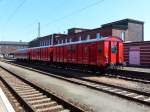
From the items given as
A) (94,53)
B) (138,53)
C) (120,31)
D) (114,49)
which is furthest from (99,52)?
(120,31)

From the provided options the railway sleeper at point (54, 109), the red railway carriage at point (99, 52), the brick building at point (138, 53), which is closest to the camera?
the railway sleeper at point (54, 109)

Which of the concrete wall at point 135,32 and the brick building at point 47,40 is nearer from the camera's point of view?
the concrete wall at point 135,32

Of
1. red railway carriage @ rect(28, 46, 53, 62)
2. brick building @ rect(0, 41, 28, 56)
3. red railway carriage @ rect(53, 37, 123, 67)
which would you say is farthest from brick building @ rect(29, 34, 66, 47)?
brick building @ rect(0, 41, 28, 56)

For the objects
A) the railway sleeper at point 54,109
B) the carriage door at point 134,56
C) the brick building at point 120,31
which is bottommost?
the railway sleeper at point 54,109

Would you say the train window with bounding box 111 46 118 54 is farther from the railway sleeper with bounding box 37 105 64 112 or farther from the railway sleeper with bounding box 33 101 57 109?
the railway sleeper with bounding box 37 105 64 112

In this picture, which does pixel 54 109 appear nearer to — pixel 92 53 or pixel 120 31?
pixel 92 53

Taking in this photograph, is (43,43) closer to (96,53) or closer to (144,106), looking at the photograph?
(96,53)

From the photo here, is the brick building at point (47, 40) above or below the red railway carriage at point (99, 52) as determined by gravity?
above

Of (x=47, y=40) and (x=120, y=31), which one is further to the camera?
(x=47, y=40)

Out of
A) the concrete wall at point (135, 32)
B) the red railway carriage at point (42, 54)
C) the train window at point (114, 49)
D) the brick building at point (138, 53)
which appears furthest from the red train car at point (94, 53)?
the concrete wall at point (135, 32)

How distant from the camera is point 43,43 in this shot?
94.8m

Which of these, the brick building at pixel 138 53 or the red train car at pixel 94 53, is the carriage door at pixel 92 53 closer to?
the red train car at pixel 94 53

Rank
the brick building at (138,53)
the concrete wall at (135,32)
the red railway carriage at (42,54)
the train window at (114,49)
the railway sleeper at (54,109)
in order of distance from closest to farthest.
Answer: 1. the railway sleeper at (54,109)
2. the train window at (114,49)
3. the brick building at (138,53)
4. the red railway carriage at (42,54)
5. the concrete wall at (135,32)

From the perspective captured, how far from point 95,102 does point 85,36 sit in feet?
157
